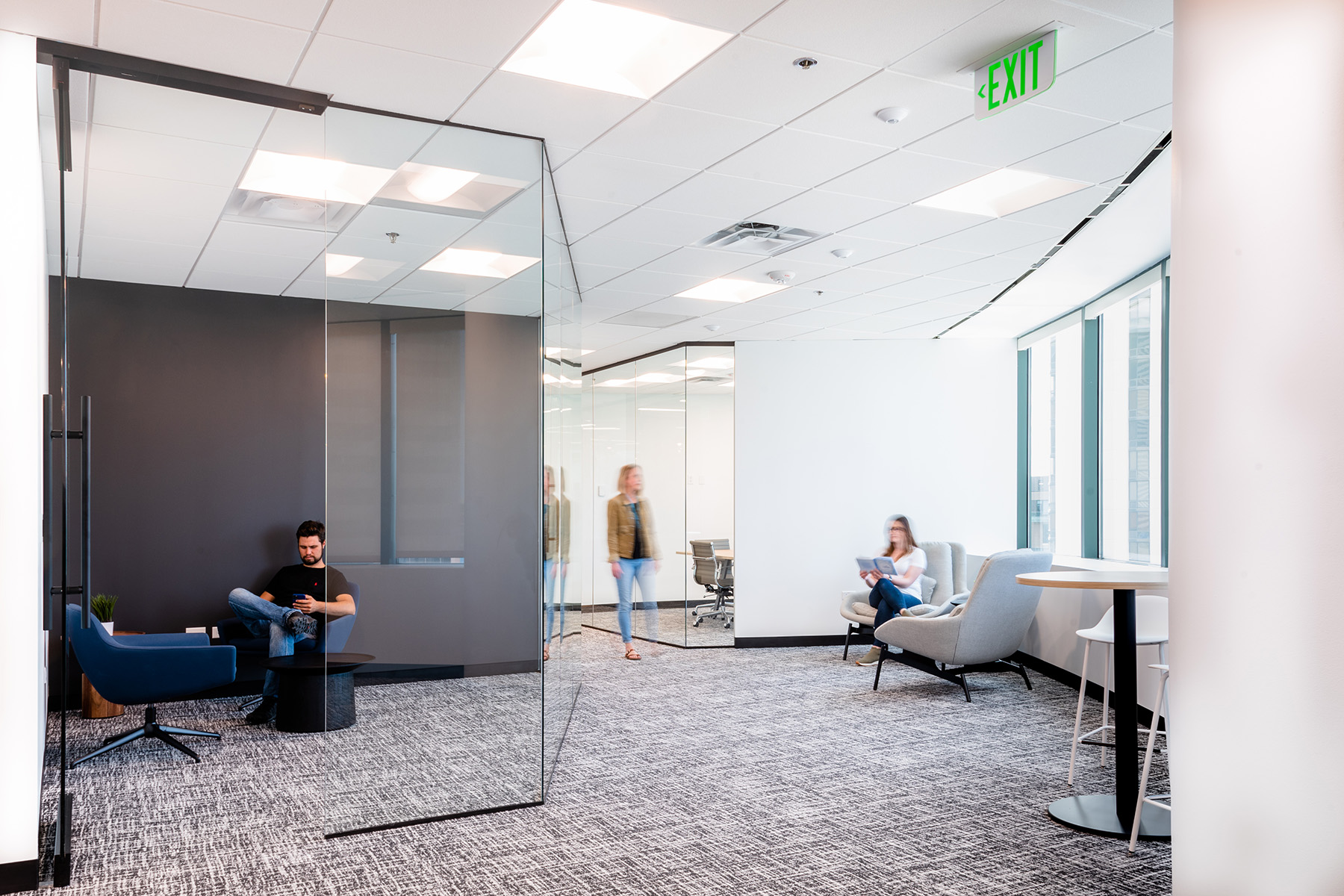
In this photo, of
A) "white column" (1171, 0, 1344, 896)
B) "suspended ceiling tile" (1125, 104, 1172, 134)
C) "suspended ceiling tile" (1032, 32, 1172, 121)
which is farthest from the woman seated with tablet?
"white column" (1171, 0, 1344, 896)

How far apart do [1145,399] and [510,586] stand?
4.87 m

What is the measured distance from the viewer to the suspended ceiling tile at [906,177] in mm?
4262

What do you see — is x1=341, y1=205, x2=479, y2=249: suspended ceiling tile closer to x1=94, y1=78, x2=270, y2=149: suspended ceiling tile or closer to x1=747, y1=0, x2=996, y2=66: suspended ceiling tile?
x1=94, y1=78, x2=270, y2=149: suspended ceiling tile

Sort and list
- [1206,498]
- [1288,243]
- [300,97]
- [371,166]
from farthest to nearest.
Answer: [371,166]
[300,97]
[1206,498]
[1288,243]

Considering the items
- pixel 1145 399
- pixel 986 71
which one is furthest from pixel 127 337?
pixel 1145 399

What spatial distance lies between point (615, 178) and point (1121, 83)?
7.10ft

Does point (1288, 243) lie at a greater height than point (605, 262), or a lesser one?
lesser

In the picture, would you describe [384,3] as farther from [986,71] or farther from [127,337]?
[127,337]

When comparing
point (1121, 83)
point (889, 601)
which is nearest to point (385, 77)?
point (1121, 83)

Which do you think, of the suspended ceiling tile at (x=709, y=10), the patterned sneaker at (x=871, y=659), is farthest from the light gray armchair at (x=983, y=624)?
the suspended ceiling tile at (x=709, y=10)

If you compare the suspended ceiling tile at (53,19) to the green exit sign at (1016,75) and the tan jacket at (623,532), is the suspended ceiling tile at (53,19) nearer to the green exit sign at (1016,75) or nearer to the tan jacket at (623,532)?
the green exit sign at (1016,75)

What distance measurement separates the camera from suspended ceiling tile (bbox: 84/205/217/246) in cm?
497

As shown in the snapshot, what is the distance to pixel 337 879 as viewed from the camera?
10.6ft

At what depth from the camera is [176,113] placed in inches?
147
